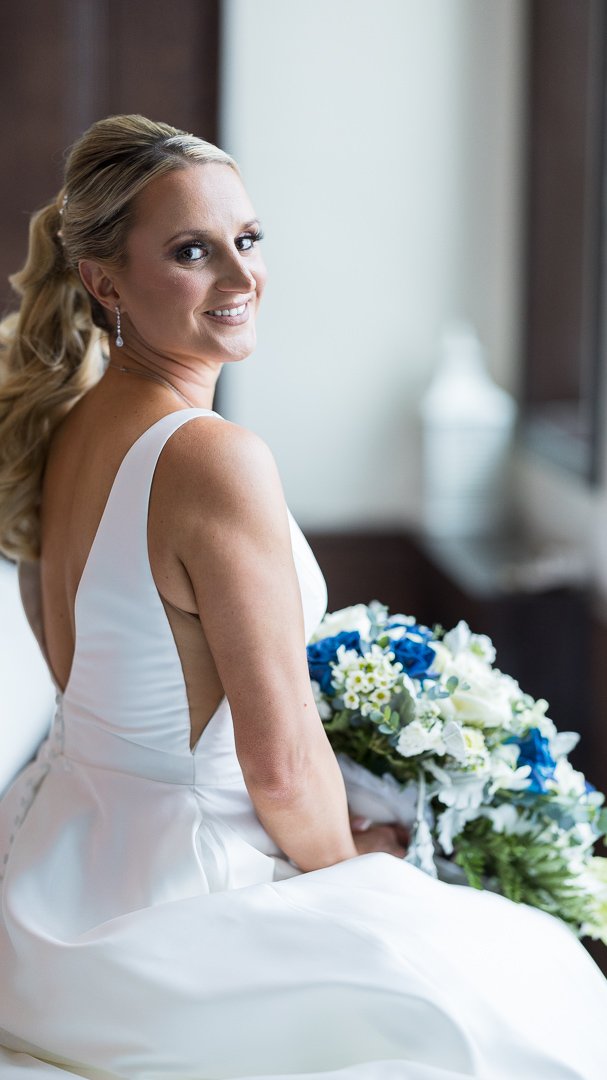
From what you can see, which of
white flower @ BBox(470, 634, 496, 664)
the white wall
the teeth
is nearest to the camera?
the teeth

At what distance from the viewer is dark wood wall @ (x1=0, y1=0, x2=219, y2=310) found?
11.9 feet

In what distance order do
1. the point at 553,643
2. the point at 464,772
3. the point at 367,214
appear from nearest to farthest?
the point at 464,772 < the point at 553,643 < the point at 367,214

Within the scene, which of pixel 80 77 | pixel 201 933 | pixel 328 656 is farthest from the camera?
pixel 80 77

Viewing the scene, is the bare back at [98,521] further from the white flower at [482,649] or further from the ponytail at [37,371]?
the white flower at [482,649]

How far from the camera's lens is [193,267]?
1340mm

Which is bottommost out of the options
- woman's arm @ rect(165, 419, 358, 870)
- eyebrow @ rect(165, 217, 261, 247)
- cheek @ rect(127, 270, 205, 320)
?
woman's arm @ rect(165, 419, 358, 870)

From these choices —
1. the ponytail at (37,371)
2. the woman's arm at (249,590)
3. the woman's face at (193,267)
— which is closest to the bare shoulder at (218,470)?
the woman's arm at (249,590)

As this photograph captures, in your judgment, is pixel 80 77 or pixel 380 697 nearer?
pixel 380 697

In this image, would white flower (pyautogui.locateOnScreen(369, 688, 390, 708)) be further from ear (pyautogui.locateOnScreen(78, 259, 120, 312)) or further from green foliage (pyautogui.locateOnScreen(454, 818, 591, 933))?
ear (pyautogui.locateOnScreen(78, 259, 120, 312))

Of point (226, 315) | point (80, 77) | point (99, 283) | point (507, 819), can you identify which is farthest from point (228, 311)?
point (80, 77)

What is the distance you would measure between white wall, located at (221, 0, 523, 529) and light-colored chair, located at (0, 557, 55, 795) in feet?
7.21

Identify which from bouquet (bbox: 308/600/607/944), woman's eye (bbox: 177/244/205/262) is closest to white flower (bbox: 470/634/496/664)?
bouquet (bbox: 308/600/607/944)

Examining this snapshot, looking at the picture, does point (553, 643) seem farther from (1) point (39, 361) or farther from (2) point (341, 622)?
(1) point (39, 361)

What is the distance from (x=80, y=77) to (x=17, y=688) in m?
2.59
